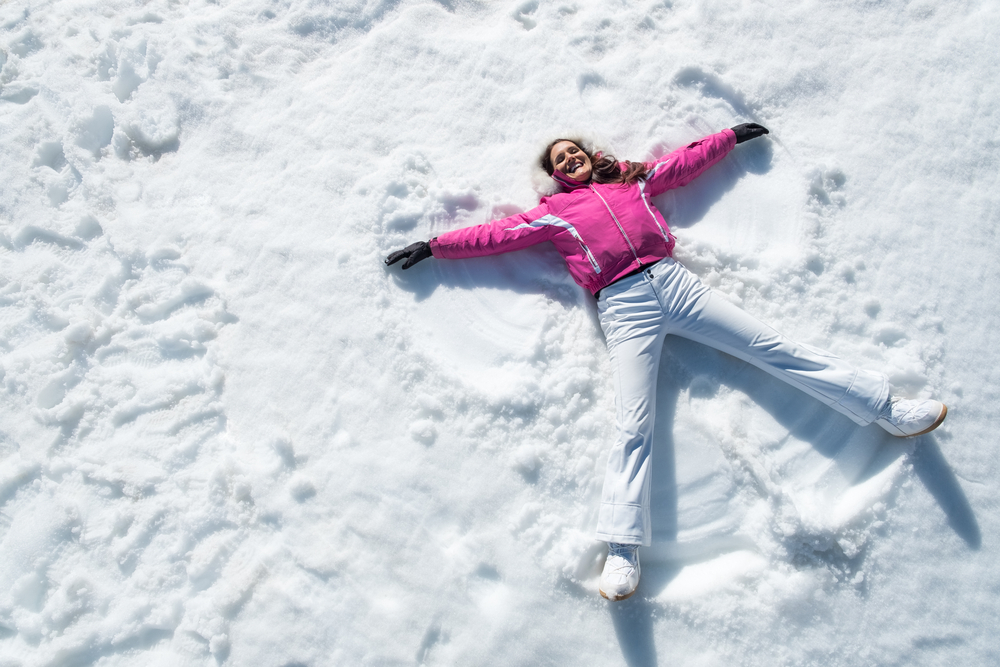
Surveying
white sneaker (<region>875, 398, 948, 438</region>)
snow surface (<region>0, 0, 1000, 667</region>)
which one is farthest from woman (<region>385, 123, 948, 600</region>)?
snow surface (<region>0, 0, 1000, 667</region>)

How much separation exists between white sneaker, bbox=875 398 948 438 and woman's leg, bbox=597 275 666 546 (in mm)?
1208

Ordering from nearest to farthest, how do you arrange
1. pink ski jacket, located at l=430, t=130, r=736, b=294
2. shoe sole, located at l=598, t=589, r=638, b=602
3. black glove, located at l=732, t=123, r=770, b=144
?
shoe sole, located at l=598, t=589, r=638, b=602, pink ski jacket, located at l=430, t=130, r=736, b=294, black glove, located at l=732, t=123, r=770, b=144

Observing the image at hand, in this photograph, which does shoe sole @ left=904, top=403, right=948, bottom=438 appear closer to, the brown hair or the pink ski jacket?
the pink ski jacket

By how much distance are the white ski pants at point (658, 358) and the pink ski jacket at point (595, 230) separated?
0.37 feet

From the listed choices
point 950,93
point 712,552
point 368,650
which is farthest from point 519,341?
A: point 950,93

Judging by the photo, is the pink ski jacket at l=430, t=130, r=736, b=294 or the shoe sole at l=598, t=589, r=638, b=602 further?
the pink ski jacket at l=430, t=130, r=736, b=294

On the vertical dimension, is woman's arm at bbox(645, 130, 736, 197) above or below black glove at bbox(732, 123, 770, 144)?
below

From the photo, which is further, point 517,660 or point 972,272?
point 972,272

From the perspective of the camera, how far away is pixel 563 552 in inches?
114

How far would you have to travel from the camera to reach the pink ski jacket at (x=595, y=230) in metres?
3.06

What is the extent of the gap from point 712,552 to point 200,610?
2753 millimetres

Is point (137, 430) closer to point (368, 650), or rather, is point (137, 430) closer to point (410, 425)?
point (410, 425)

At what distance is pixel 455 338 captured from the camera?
328 centimetres

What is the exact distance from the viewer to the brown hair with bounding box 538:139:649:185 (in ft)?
10.6
